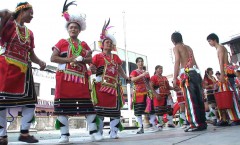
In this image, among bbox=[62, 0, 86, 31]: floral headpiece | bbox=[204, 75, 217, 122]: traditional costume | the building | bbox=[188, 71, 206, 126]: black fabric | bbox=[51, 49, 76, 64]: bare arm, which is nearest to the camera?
bbox=[51, 49, 76, 64]: bare arm

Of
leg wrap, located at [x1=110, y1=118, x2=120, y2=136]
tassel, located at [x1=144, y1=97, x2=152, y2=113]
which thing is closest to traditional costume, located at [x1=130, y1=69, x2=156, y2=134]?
tassel, located at [x1=144, y1=97, x2=152, y2=113]

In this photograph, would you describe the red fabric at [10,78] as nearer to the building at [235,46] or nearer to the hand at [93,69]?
the hand at [93,69]

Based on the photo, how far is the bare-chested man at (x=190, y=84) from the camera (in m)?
4.32

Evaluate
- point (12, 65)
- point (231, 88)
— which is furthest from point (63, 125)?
point (231, 88)

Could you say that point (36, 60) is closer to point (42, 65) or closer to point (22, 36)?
point (42, 65)

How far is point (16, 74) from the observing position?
322cm

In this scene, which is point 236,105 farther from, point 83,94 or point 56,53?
point 56,53

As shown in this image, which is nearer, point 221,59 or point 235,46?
point 221,59

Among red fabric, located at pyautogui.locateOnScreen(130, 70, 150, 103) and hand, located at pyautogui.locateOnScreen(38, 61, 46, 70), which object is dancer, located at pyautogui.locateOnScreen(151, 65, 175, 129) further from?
hand, located at pyautogui.locateOnScreen(38, 61, 46, 70)

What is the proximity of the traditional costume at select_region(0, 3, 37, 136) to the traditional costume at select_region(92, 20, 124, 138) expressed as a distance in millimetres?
1282

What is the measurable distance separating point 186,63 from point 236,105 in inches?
63.4

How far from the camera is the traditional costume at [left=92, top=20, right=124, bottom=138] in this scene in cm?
440

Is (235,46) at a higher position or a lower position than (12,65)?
higher

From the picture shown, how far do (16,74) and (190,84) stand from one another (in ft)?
9.38
